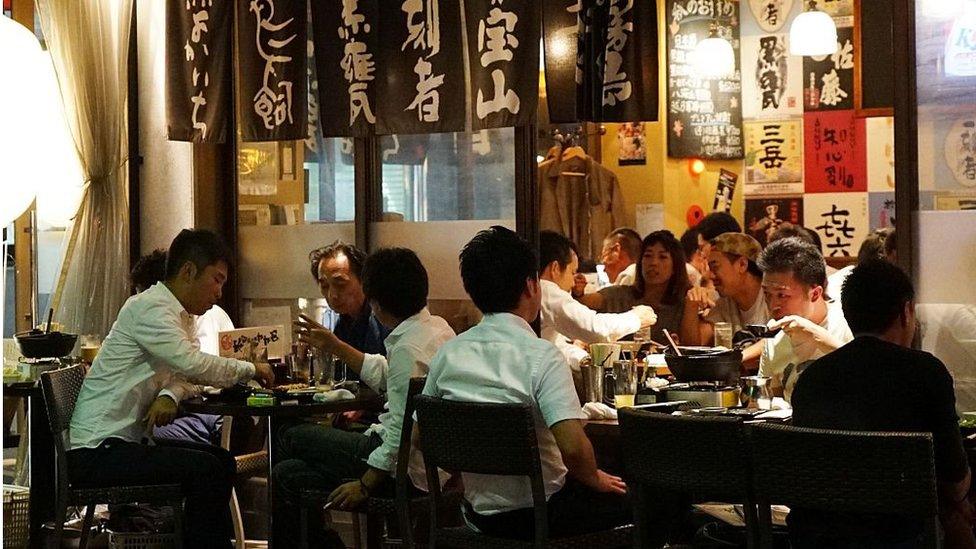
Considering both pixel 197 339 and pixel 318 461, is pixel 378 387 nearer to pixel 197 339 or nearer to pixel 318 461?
pixel 318 461

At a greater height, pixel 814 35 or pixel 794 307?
pixel 814 35

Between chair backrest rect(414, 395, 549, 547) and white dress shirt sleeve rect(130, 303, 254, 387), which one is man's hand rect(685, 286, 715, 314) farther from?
chair backrest rect(414, 395, 549, 547)

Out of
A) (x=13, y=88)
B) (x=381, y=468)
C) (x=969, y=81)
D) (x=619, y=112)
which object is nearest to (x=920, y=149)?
(x=969, y=81)

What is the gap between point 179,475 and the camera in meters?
5.25

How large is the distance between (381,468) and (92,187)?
3963mm

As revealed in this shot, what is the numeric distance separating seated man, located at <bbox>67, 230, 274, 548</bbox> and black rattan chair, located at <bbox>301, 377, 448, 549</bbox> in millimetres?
446

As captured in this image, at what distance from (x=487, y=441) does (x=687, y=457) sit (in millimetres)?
615

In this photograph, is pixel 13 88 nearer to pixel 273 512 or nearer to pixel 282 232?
pixel 273 512

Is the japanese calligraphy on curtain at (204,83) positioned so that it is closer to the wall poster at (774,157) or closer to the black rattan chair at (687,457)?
the black rattan chair at (687,457)

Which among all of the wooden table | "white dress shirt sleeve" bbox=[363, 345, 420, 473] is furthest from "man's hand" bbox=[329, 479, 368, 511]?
the wooden table

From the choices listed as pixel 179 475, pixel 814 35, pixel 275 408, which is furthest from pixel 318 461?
pixel 814 35

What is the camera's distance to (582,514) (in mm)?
4051

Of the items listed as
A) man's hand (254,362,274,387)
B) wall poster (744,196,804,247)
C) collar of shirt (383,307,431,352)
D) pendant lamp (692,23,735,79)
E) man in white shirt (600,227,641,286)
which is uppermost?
pendant lamp (692,23,735,79)

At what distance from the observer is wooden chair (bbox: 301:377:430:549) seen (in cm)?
436
